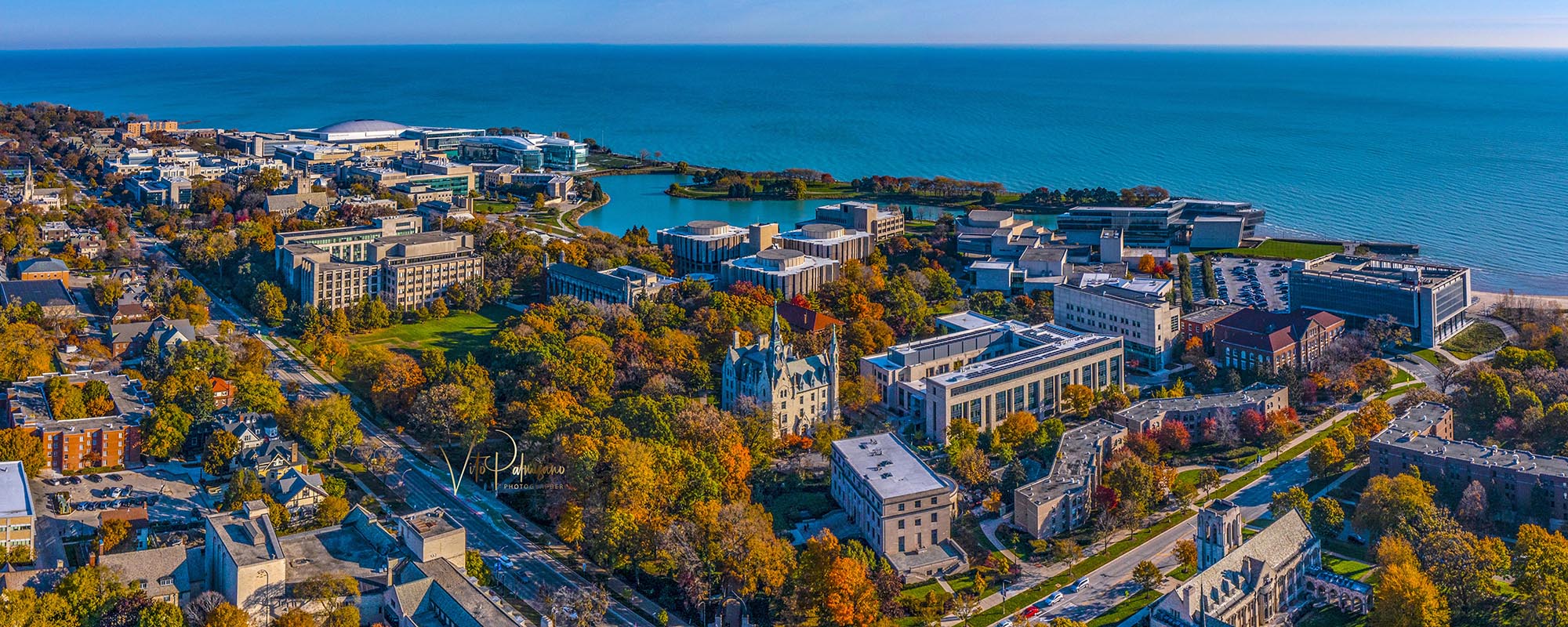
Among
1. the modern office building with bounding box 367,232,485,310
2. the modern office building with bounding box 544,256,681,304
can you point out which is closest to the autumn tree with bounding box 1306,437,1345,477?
the modern office building with bounding box 544,256,681,304

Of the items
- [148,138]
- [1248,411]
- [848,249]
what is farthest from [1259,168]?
[148,138]

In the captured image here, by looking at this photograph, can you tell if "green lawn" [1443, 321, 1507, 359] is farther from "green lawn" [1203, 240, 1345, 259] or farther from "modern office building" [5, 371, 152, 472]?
"modern office building" [5, 371, 152, 472]

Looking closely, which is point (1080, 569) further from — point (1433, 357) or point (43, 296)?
point (43, 296)

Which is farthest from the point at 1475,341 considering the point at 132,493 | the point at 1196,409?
the point at 132,493

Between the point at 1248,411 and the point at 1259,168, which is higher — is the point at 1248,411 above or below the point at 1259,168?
below

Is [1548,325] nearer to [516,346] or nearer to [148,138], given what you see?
[516,346]
